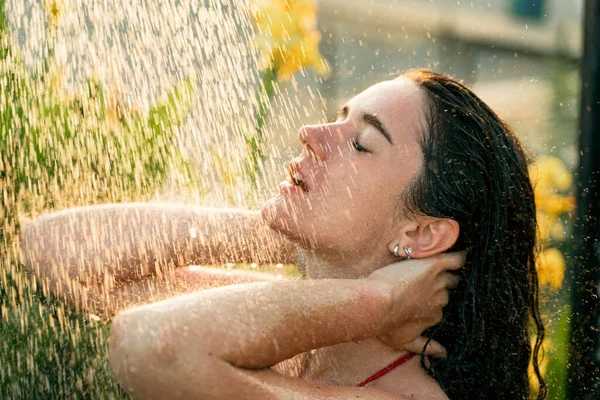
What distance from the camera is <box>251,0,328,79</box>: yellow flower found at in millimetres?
3324

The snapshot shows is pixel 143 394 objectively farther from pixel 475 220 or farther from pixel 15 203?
pixel 15 203

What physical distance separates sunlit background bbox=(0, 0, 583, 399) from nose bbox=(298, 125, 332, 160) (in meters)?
1.05

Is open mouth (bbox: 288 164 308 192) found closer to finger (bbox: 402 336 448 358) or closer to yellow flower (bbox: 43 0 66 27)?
finger (bbox: 402 336 448 358)

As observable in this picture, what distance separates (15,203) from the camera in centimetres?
249

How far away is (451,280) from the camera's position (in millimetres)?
2023

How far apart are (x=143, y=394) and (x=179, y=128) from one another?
5.87ft

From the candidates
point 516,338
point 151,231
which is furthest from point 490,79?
point 151,231

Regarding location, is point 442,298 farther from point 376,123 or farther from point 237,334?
point 237,334

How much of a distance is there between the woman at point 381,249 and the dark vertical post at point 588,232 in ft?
1.98

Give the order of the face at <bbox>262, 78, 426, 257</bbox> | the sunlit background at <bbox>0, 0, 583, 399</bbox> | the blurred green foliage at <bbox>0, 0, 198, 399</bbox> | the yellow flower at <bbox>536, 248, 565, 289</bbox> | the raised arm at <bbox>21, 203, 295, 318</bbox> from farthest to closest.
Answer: the yellow flower at <bbox>536, 248, 565, 289</bbox>
the sunlit background at <bbox>0, 0, 583, 399</bbox>
the blurred green foliage at <bbox>0, 0, 198, 399</bbox>
the raised arm at <bbox>21, 203, 295, 318</bbox>
the face at <bbox>262, 78, 426, 257</bbox>

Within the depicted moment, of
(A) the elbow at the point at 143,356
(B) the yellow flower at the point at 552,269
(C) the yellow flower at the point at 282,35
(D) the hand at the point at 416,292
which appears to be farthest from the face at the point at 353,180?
(B) the yellow flower at the point at 552,269

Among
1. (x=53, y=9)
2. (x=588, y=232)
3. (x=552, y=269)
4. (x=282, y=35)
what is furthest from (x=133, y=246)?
(x=552, y=269)

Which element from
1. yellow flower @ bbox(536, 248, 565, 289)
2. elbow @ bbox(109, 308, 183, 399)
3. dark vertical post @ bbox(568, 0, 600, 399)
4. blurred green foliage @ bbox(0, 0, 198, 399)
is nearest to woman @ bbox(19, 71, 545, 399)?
elbow @ bbox(109, 308, 183, 399)

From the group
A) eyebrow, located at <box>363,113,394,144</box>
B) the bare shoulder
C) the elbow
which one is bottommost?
the bare shoulder
